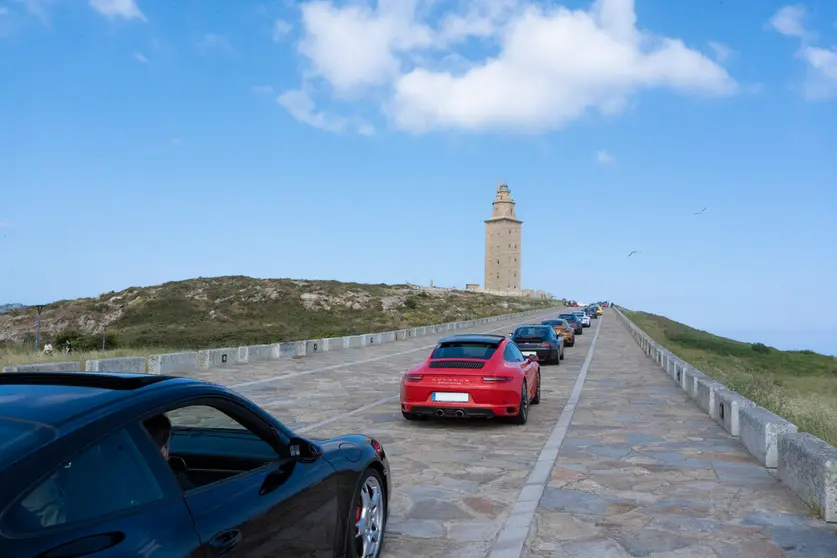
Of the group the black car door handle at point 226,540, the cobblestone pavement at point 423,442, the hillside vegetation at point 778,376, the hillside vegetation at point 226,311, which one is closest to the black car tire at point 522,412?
the cobblestone pavement at point 423,442

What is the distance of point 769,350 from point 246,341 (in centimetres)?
4230

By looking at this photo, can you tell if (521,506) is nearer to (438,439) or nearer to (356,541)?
(356,541)

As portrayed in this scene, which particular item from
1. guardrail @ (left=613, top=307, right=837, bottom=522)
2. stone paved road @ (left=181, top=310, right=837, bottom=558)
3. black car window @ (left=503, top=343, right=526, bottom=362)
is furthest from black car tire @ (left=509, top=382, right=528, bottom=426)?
guardrail @ (left=613, top=307, right=837, bottom=522)

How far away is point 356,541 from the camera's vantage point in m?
4.28

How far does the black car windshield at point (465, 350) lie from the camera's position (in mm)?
10969

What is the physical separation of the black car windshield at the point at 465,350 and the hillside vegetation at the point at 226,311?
131ft

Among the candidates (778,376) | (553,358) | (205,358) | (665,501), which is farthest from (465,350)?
(778,376)

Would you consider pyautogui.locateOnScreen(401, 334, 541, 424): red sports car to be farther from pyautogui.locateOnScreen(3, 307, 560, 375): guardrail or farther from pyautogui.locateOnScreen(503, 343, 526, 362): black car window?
pyautogui.locateOnScreen(3, 307, 560, 375): guardrail

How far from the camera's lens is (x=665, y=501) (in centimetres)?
641

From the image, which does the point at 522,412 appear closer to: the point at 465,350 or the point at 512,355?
the point at 512,355

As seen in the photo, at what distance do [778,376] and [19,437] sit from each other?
41.8 m

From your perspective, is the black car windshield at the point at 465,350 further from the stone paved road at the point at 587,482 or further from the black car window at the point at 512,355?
the stone paved road at the point at 587,482

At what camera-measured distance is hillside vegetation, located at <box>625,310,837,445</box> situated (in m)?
11.4

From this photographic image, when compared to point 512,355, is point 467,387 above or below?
below
